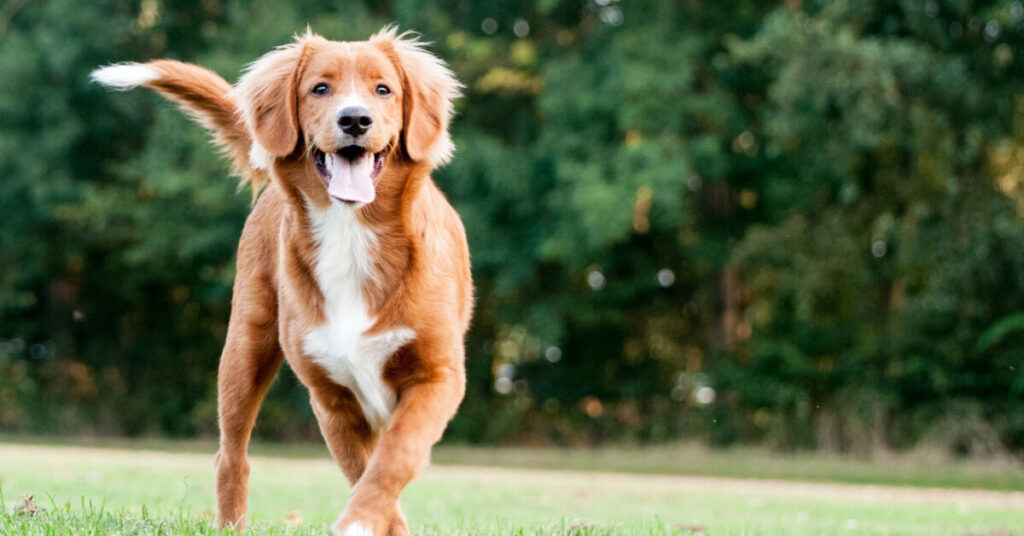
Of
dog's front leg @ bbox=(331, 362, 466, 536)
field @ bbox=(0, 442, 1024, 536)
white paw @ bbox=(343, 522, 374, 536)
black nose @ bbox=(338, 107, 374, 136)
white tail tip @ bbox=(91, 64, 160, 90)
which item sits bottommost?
field @ bbox=(0, 442, 1024, 536)

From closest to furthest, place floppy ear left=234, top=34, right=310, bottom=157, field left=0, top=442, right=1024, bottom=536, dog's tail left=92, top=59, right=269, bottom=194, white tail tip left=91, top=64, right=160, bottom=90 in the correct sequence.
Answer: floppy ear left=234, top=34, right=310, bottom=157 < field left=0, top=442, right=1024, bottom=536 < white tail tip left=91, top=64, right=160, bottom=90 < dog's tail left=92, top=59, right=269, bottom=194

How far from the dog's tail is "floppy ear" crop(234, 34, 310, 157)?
2.02ft

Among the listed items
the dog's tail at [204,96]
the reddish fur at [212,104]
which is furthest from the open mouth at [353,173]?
the reddish fur at [212,104]

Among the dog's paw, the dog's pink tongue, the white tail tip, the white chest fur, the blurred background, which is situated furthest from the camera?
the blurred background

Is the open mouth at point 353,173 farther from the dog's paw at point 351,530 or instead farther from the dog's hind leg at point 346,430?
the dog's paw at point 351,530

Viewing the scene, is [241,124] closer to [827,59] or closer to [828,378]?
[827,59]

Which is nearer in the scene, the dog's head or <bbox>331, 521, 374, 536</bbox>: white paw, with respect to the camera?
<bbox>331, 521, 374, 536</bbox>: white paw

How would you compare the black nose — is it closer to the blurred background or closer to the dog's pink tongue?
the dog's pink tongue

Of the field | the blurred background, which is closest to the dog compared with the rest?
the field

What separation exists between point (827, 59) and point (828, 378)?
22.0 feet

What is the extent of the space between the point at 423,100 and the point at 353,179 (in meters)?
0.63

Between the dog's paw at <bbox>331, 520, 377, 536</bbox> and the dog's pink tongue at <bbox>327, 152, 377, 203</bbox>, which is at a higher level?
the dog's pink tongue at <bbox>327, 152, 377, 203</bbox>

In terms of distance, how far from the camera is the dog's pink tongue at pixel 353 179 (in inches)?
210

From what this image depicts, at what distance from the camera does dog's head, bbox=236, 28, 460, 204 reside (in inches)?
210
